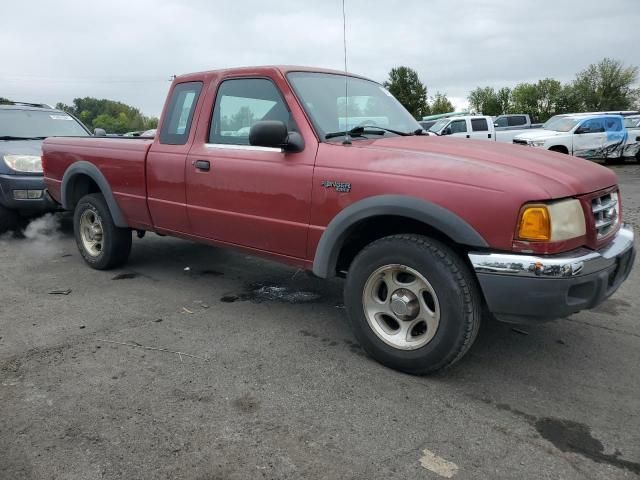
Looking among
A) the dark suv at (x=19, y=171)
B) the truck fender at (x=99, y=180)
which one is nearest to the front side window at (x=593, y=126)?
the dark suv at (x=19, y=171)

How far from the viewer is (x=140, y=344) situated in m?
3.53

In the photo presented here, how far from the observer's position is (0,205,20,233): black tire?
6844 mm

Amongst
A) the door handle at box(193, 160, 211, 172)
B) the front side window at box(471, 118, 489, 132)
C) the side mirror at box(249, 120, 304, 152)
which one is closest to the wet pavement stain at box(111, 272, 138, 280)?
the door handle at box(193, 160, 211, 172)

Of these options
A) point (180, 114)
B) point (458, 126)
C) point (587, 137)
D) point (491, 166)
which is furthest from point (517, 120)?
point (491, 166)

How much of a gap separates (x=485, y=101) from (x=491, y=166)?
270 ft

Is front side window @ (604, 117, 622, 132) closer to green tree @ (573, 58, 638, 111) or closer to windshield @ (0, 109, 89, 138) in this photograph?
windshield @ (0, 109, 89, 138)

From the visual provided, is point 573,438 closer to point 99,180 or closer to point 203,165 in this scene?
point 203,165

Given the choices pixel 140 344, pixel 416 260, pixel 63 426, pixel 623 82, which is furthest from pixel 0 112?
pixel 623 82

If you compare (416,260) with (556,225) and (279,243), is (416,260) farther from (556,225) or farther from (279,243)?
(279,243)

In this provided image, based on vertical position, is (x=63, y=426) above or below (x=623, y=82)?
below

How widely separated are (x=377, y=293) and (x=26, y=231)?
6.15 m

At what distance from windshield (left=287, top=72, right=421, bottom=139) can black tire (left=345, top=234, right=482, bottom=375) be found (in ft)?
3.22

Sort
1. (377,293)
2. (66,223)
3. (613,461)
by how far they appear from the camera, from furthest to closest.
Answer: (66,223)
(377,293)
(613,461)

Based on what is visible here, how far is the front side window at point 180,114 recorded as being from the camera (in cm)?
429
